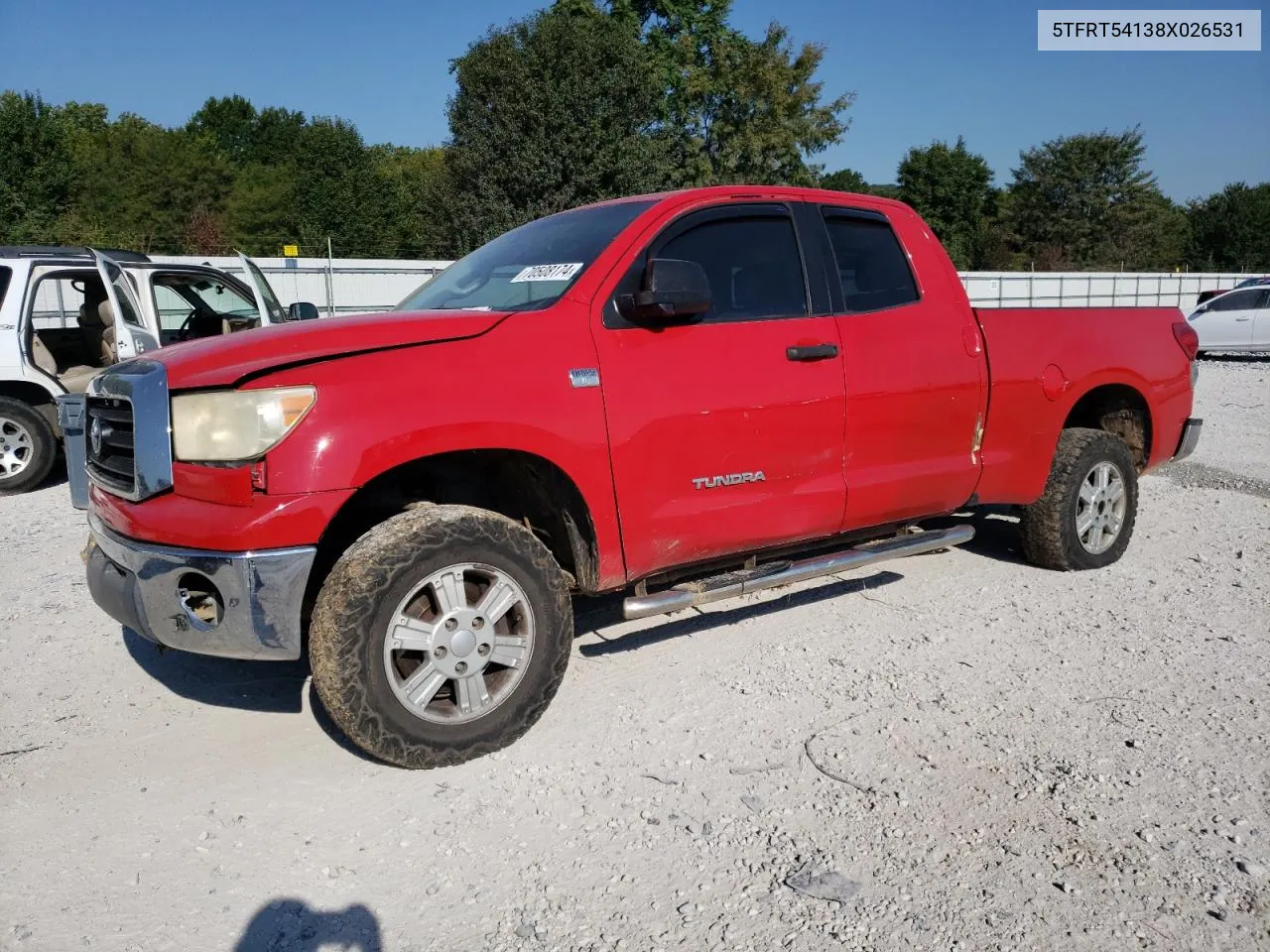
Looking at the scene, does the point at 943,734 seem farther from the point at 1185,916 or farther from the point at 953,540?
the point at 953,540

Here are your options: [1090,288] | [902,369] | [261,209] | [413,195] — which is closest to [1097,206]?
[1090,288]

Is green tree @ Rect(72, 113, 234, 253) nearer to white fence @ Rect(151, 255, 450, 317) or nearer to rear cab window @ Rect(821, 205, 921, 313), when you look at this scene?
white fence @ Rect(151, 255, 450, 317)

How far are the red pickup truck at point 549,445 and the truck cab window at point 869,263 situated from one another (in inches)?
0.6

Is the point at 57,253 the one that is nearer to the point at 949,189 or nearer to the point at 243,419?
the point at 243,419

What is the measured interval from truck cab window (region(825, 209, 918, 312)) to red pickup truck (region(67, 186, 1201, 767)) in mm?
16

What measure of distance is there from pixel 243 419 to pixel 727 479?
183 centimetres

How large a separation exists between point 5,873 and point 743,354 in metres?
3.02

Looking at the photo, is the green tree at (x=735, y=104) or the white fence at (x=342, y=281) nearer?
the white fence at (x=342, y=281)

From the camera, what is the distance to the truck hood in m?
3.12

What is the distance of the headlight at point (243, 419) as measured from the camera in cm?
304

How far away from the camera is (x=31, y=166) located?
4312 cm

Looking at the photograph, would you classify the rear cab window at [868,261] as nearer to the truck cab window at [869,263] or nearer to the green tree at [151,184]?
the truck cab window at [869,263]

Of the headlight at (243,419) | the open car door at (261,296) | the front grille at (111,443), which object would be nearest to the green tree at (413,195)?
the open car door at (261,296)

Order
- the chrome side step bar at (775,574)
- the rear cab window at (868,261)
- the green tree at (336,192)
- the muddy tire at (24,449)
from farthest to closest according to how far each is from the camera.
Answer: the green tree at (336,192) < the muddy tire at (24,449) < the rear cab window at (868,261) < the chrome side step bar at (775,574)
